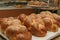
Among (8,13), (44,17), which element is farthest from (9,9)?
(44,17)

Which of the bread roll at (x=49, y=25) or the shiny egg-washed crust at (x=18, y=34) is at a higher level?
the shiny egg-washed crust at (x=18, y=34)

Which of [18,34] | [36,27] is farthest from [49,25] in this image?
[18,34]

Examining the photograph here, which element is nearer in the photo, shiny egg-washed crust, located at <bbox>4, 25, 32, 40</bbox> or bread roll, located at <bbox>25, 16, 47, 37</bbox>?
shiny egg-washed crust, located at <bbox>4, 25, 32, 40</bbox>

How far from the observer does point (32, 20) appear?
742 millimetres

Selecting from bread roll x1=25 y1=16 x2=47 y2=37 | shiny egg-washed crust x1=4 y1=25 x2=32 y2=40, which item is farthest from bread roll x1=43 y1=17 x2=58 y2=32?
shiny egg-washed crust x1=4 y1=25 x2=32 y2=40

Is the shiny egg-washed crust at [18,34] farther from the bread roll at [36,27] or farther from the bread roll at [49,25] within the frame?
the bread roll at [49,25]

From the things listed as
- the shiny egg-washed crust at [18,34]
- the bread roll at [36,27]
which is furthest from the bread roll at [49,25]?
the shiny egg-washed crust at [18,34]

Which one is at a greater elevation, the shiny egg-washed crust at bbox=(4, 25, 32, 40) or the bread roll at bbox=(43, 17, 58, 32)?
the shiny egg-washed crust at bbox=(4, 25, 32, 40)

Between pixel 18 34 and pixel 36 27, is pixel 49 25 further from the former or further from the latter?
pixel 18 34

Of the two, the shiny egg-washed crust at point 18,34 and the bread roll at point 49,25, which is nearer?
the shiny egg-washed crust at point 18,34

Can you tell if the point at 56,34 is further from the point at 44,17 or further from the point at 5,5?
the point at 5,5

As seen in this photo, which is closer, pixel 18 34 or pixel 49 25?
pixel 18 34

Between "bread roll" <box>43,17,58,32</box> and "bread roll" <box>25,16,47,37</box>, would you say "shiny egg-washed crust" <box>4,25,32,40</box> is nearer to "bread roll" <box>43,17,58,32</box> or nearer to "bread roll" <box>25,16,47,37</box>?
"bread roll" <box>25,16,47,37</box>

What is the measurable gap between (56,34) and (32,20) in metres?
0.16
